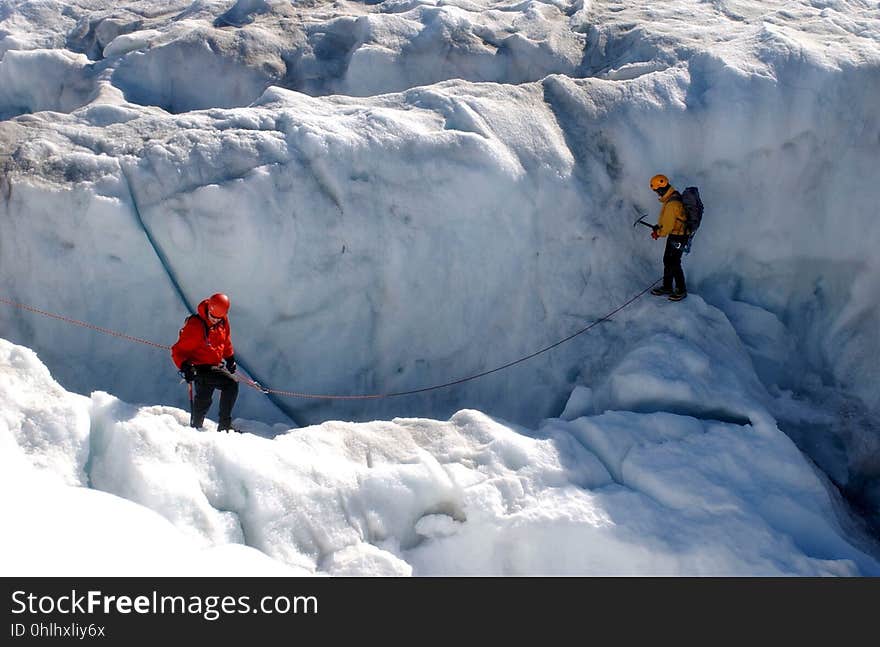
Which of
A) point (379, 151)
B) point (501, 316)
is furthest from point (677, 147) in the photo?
point (379, 151)

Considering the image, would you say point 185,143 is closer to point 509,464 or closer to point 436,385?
point 436,385

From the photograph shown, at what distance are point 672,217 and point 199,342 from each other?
4365 mm

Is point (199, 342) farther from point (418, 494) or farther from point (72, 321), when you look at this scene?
point (418, 494)

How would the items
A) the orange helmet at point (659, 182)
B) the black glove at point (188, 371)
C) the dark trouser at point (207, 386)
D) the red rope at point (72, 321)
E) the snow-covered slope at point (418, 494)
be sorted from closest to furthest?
1. the snow-covered slope at point (418, 494)
2. the black glove at point (188, 371)
3. the dark trouser at point (207, 386)
4. the red rope at point (72, 321)
5. the orange helmet at point (659, 182)

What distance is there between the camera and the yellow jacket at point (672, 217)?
7.48 meters

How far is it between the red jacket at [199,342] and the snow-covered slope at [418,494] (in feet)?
1.62

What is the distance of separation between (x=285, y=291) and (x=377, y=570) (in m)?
3.04

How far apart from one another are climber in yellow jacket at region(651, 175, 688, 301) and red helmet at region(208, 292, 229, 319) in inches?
158

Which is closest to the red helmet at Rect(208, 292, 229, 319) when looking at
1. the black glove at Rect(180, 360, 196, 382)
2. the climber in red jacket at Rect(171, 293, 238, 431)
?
the climber in red jacket at Rect(171, 293, 238, 431)

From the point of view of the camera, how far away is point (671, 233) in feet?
24.9

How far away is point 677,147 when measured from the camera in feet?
27.0

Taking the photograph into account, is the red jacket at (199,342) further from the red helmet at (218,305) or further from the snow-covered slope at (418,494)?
the snow-covered slope at (418,494)

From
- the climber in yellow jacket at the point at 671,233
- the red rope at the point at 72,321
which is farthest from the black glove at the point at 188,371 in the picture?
the climber in yellow jacket at the point at 671,233
